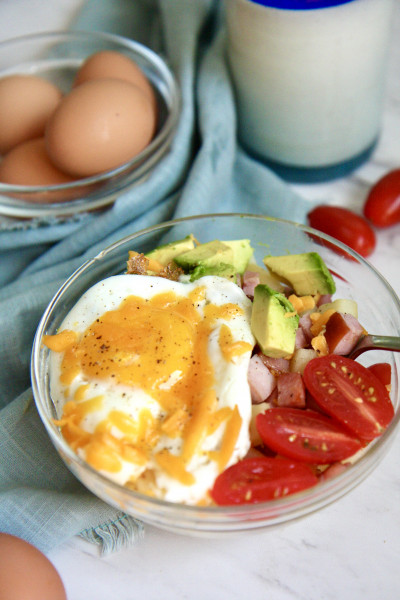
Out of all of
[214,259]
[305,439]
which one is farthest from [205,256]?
[305,439]

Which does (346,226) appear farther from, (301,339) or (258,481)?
(258,481)

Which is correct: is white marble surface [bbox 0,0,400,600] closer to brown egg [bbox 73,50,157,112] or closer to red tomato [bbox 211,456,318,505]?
red tomato [bbox 211,456,318,505]

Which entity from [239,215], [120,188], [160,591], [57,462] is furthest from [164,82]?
[160,591]

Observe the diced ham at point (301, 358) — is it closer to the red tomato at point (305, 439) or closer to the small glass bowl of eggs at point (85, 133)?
the red tomato at point (305, 439)

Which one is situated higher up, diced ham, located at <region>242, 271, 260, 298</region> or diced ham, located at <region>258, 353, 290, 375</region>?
diced ham, located at <region>242, 271, 260, 298</region>

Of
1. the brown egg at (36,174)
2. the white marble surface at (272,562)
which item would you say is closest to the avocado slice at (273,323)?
the white marble surface at (272,562)

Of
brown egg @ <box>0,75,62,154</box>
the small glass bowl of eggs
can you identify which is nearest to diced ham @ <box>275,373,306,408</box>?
the small glass bowl of eggs

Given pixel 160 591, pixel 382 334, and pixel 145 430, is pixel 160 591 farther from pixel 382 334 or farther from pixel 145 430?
pixel 382 334
